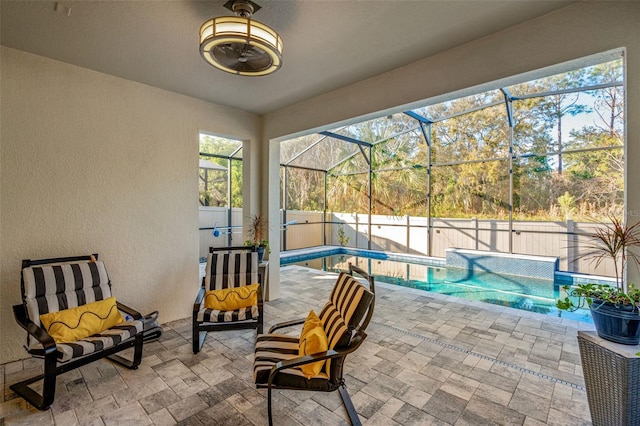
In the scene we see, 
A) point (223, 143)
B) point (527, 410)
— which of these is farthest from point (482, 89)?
point (223, 143)

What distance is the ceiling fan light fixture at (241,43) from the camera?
1.84 metres

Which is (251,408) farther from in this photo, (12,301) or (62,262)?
(12,301)

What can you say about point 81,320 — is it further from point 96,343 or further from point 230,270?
point 230,270

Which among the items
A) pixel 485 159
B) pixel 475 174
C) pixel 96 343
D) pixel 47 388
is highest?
pixel 485 159

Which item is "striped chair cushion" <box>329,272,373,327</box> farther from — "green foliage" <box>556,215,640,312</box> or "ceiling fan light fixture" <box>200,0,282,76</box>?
"ceiling fan light fixture" <box>200,0,282,76</box>

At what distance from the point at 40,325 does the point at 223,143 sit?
24.3ft

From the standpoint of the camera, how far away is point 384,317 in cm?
394

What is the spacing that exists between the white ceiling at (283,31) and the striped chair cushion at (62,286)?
83.6 inches

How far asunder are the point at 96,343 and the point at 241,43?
8.69ft

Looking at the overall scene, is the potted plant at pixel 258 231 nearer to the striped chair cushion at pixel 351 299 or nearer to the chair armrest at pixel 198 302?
the chair armrest at pixel 198 302

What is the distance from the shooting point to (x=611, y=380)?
176 centimetres

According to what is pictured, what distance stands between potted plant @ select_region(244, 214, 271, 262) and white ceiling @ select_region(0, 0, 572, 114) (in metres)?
2.16

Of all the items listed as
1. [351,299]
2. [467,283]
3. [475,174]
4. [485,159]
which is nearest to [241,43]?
[351,299]

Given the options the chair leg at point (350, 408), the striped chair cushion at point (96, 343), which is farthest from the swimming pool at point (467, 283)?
the striped chair cushion at point (96, 343)
